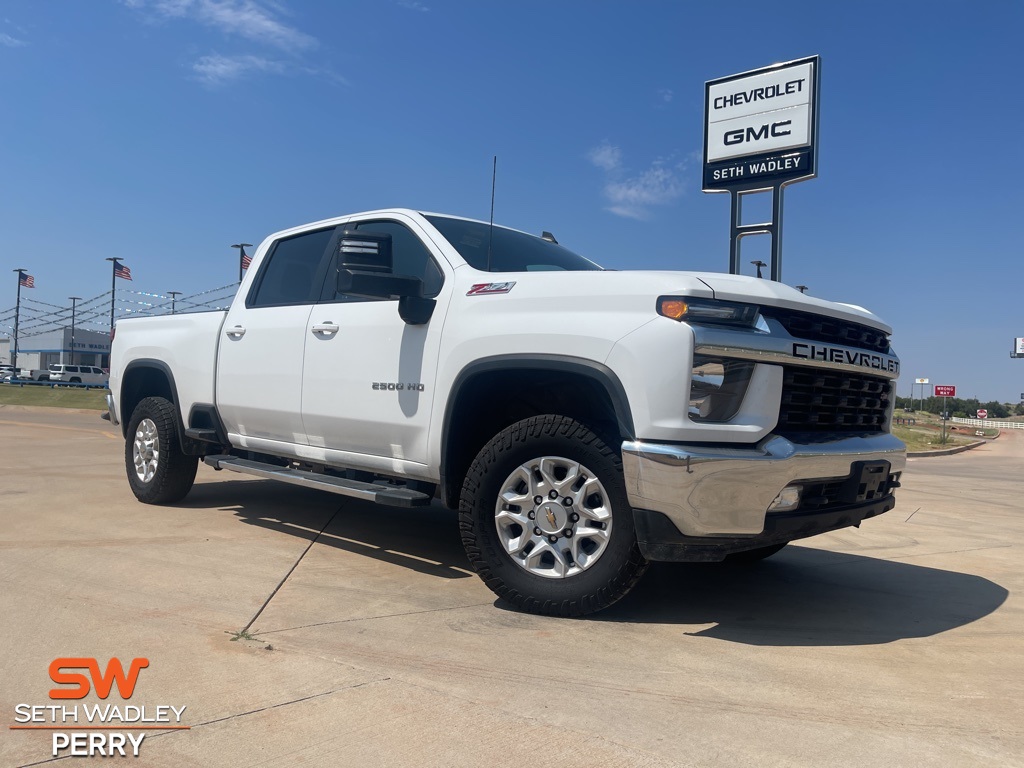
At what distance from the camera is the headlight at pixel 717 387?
3.32m

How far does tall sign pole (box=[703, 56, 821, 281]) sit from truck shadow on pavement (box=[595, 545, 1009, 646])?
37.0 ft

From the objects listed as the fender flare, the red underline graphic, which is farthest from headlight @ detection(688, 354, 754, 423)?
the red underline graphic

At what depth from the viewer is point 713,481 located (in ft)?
10.7

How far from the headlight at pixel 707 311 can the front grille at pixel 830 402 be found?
0.28 metres

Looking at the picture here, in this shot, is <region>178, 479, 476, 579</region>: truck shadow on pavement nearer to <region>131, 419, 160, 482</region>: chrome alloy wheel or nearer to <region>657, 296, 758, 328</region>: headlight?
<region>131, 419, 160, 482</region>: chrome alloy wheel

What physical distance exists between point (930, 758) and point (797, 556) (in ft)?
10.8

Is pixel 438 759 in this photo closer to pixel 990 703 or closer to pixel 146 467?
pixel 990 703

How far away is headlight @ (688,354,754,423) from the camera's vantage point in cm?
332

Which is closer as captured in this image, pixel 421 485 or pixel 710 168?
pixel 421 485

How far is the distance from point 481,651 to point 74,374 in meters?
66.2

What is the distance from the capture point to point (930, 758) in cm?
236

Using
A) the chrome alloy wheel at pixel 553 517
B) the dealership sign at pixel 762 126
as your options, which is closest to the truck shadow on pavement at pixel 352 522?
the chrome alloy wheel at pixel 553 517

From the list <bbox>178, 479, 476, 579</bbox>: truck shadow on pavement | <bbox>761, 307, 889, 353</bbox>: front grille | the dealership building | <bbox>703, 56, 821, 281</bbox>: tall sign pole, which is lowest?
<bbox>178, 479, 476, 579</bbox>: truck shadow on pavement

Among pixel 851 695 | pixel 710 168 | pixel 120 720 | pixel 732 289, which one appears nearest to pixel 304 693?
pixel 120 720
